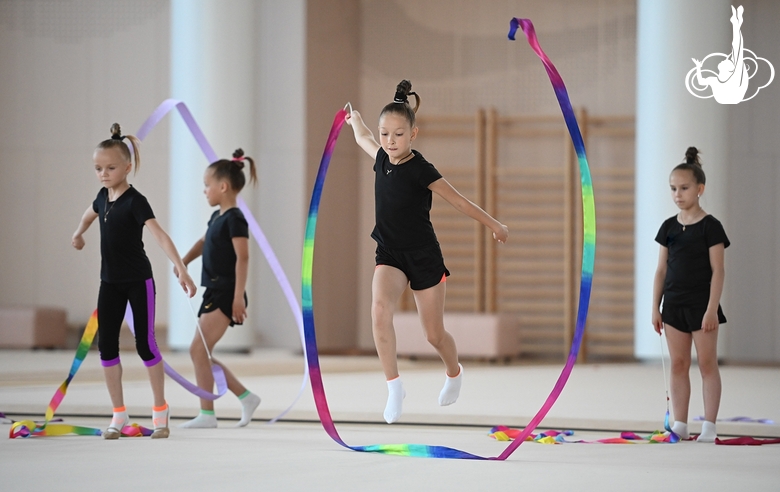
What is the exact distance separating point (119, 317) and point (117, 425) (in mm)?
480

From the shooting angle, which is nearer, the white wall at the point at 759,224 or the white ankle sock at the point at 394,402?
the white ankle sock at the point at 394,402

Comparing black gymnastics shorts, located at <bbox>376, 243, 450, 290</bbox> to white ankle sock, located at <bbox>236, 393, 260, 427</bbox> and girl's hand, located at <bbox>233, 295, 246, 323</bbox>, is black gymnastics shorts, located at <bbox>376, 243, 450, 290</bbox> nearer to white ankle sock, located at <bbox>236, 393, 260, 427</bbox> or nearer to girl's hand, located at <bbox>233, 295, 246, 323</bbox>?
girl's hand, located at <bbox>233, 295, 246, 323</bbox>

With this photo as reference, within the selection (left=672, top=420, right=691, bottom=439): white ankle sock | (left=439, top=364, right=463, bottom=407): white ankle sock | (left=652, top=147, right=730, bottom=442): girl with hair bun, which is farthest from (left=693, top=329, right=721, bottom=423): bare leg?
(left=439, top=364, right=463, bottom=407): white ankle sock

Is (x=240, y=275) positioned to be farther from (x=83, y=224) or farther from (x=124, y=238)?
(x=83, y=224)

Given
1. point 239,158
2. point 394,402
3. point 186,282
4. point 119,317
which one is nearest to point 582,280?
point 394,402

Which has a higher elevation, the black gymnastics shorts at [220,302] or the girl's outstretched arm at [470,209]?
the girl's outstretched arm at [470,209]

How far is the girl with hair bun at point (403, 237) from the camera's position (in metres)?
3.66

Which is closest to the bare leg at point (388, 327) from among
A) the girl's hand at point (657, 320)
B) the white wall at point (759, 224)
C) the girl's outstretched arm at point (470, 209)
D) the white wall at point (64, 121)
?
the girl's outstretched arm at point (470, 209)

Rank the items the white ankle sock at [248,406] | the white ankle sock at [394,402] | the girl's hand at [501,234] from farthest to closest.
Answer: the white ankle sock at [248,406], the white ankle sock at [394,402], the girl's hand at [501,234]

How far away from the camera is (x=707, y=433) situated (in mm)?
4254

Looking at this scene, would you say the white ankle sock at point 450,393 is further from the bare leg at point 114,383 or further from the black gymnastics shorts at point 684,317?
the bare leg at point 114,383

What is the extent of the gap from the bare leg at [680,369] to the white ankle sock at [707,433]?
11 centimetres

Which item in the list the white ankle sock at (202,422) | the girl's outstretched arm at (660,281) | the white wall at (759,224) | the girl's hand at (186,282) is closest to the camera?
the girl's hand at (186,282)

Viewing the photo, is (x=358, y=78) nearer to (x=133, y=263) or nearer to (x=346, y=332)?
(x=346, y=332)
